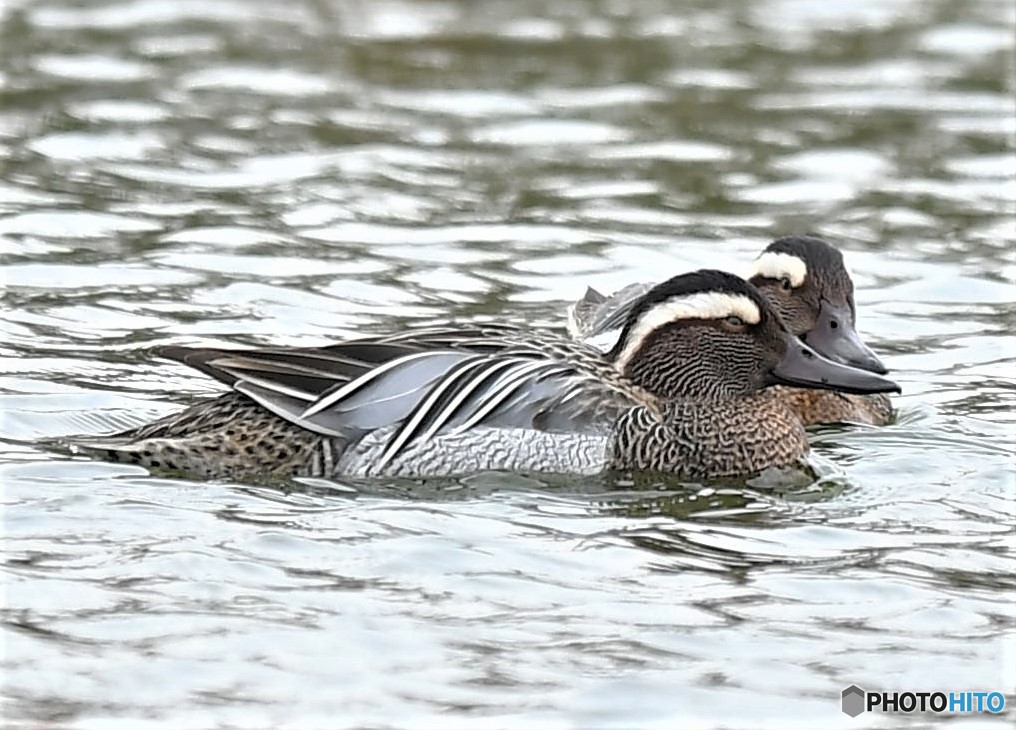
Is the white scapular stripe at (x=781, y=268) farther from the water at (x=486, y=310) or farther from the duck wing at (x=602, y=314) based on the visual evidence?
the water at (x=486, y=310)

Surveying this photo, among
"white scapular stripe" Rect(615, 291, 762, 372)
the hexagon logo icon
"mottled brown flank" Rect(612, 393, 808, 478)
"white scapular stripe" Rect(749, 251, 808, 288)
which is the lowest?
the hexagon logo icon

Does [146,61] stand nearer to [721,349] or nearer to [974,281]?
[974,281]

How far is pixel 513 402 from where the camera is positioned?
9.29 meters

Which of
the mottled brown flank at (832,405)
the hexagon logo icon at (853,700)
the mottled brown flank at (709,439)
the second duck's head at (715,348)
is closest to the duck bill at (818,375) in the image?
the second duck's head at (715,348)

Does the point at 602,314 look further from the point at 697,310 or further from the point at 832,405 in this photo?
the point at 697,310

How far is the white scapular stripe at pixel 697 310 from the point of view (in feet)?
31.7

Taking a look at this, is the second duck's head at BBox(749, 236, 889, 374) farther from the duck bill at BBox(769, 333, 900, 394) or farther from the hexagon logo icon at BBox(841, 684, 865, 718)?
the hexagon logo icon at BBox(841, 684, 865, 718)

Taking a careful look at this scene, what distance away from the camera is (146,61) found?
17750mm

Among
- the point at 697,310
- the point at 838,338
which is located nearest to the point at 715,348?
the point at 697,310

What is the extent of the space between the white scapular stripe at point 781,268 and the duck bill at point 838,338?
0.19 m

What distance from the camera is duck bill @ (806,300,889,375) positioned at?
10.4m

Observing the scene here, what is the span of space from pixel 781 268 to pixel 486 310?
6.51ft

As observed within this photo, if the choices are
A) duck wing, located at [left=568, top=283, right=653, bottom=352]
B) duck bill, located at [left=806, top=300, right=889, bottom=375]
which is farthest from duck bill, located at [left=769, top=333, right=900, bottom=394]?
duck wing, located at [left=568, top=283, right=653, bottom=352]

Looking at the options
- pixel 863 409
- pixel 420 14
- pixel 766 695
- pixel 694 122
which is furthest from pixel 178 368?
pixel 420 14
